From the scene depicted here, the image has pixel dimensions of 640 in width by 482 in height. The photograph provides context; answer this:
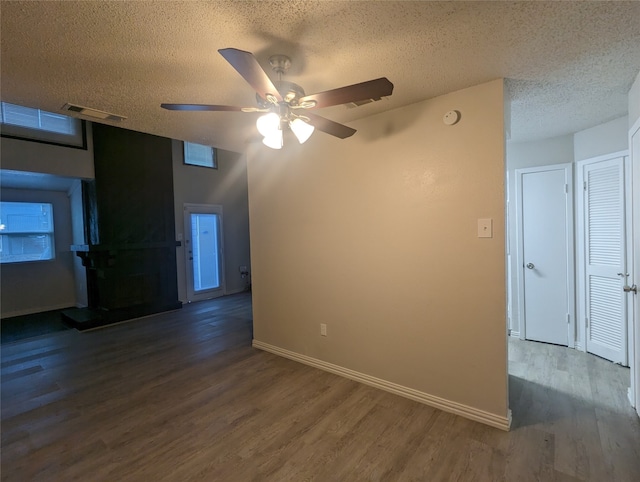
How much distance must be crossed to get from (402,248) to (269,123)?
1403mm

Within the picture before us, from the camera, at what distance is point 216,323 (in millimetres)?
4672

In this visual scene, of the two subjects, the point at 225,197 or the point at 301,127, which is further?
the point at 225,197

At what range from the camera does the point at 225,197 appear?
6.85 m

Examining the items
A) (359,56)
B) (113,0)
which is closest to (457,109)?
(359,56)

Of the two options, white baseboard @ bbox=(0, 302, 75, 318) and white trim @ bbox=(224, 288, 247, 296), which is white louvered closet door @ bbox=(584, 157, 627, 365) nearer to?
white trim @ bbox=(224, 288, 247, 296)

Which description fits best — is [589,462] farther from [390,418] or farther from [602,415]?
[390,418]

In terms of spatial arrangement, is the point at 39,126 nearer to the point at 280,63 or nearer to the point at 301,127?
the point at 280,63

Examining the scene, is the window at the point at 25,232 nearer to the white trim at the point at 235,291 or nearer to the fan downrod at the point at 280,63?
the white trim at the point at 235,291

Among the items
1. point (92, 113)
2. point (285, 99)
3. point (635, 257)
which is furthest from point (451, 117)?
point (92, 113)

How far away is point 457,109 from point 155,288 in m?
5.43

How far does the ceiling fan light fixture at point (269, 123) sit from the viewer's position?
1.76 m

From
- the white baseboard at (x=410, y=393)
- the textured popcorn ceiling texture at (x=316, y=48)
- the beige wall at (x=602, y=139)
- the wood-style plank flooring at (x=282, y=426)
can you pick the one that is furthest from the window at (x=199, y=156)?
the beige wall at (x=602, y=139)

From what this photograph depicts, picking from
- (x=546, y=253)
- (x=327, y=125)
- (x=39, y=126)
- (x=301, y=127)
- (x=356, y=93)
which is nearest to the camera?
(x=356, y=93)

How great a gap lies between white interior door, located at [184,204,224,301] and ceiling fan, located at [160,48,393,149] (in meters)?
4.90
